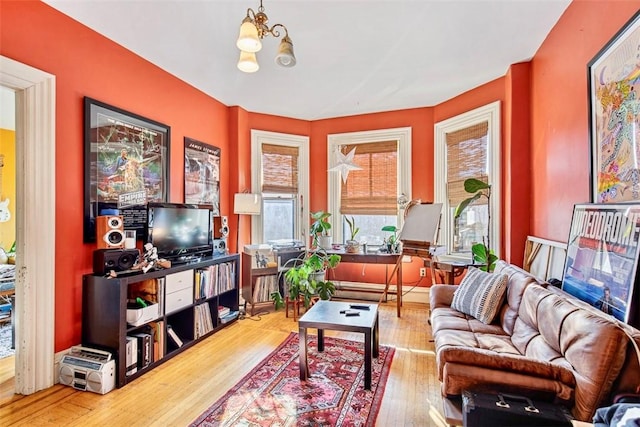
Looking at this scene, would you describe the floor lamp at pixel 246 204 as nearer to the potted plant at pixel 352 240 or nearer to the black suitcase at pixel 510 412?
the potted plant at pixel 352 240

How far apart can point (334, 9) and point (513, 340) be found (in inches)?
106

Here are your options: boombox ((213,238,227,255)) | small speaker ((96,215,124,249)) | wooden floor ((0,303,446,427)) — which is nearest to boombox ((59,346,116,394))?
wooden floor ((0,303,446,427))

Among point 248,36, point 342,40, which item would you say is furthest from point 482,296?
point 248,36

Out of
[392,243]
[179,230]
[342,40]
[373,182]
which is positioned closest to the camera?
[342,40]

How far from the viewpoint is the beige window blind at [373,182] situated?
478 cm

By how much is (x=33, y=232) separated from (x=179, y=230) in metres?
1.15

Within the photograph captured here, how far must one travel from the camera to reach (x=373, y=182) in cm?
488

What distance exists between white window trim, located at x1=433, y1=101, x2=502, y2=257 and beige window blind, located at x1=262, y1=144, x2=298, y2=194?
2.17 m

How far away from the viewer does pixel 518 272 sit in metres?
2.54

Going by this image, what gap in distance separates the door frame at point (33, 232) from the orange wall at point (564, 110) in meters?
3.76

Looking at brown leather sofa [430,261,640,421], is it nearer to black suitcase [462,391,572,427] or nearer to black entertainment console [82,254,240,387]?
black suitcase [462,391,572,427]

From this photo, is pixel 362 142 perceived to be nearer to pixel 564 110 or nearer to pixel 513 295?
pixel 564 110

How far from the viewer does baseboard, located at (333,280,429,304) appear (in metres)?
4.54

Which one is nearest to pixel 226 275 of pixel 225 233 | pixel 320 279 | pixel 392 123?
pixel 225 233
